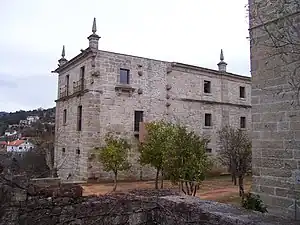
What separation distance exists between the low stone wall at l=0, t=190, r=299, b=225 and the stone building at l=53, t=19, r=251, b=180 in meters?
13.1

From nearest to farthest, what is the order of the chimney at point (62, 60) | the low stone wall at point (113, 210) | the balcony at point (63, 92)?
the low stone wall at point (113, 210)
the balcony at point (63, 92)
the chimney at point (62, 60)

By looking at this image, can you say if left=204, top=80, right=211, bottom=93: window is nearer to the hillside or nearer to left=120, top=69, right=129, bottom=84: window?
left=120, top=69, right=129, bottom=84: window

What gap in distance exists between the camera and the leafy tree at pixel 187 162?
34.9 ft

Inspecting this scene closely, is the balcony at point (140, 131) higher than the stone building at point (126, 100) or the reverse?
the reverse

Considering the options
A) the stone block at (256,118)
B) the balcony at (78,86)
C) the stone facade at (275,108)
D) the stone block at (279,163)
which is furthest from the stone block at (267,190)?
the balcony at (78,86)

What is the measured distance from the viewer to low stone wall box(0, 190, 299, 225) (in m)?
4.18

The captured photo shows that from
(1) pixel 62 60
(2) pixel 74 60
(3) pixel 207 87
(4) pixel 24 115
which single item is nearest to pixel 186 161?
(2) pixel 74 60

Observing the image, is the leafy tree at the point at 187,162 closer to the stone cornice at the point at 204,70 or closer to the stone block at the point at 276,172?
the stone block at the point at 276,172

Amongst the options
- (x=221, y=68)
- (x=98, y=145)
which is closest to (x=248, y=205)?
(x=98, y=145)

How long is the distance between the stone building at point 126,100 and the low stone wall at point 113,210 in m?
13.1

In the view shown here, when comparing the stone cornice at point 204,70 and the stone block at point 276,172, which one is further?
the stone cornice at point 204,70

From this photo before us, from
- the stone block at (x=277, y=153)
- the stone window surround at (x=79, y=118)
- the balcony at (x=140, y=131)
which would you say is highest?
the stone window surround at (x=79, y=118)

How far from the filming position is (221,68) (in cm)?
2373

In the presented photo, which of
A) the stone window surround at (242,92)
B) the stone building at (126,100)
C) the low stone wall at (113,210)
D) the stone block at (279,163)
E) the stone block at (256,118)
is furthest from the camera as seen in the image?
the stone window surround at (242,92)
